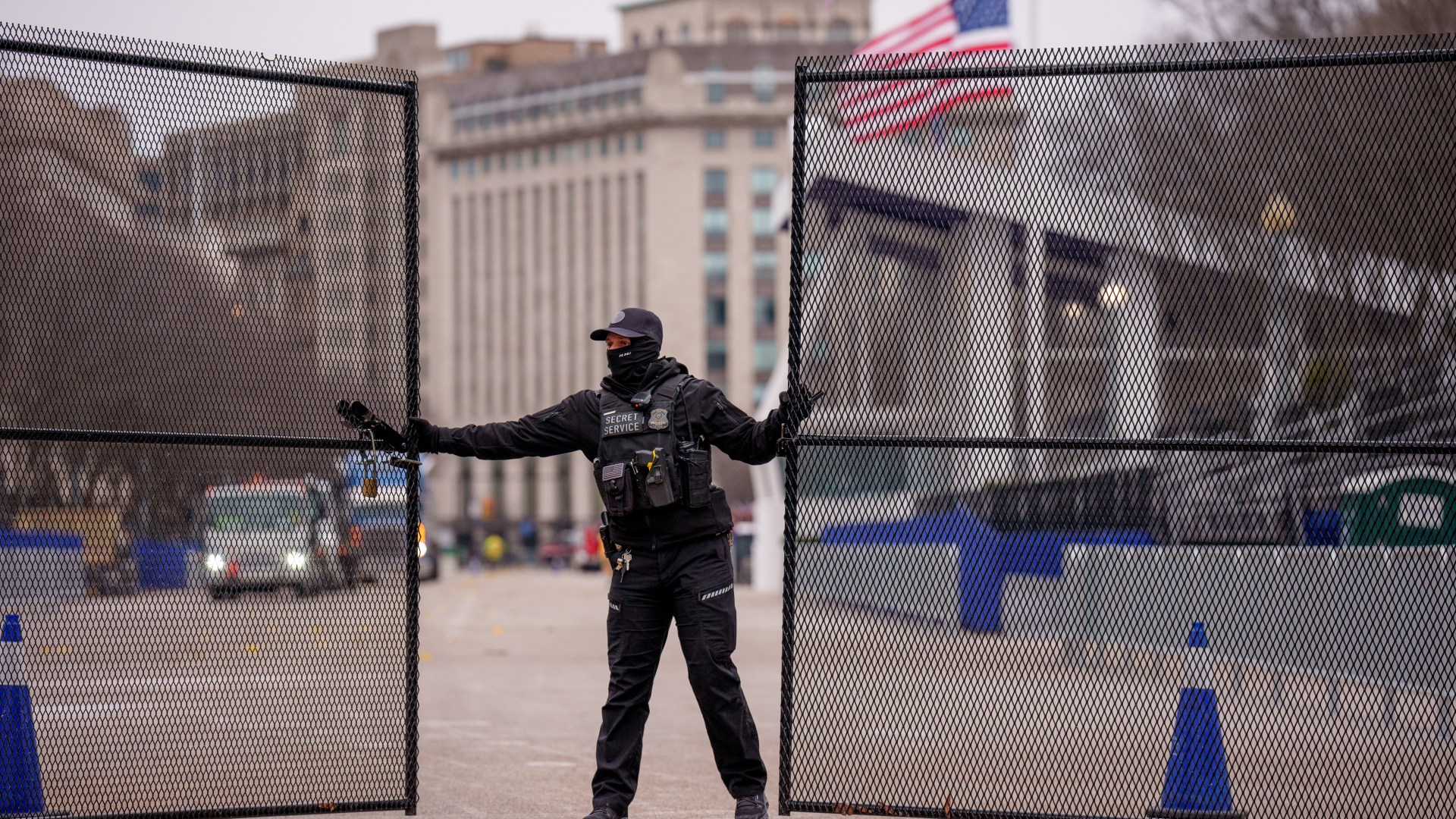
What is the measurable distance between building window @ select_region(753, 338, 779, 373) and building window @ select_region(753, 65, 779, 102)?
52.8 feet

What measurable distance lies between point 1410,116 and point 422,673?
11020mm

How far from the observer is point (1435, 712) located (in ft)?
25.7

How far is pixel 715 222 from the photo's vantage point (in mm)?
117312

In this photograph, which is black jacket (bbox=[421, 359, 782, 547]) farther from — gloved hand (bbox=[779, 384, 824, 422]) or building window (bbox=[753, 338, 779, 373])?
building window (bbox=[753, 338, 779, 373])

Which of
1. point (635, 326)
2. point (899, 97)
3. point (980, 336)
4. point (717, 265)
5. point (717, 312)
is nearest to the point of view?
point (635, 326)

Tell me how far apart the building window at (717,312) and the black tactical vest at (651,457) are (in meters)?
111

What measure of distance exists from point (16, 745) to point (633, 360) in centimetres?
285

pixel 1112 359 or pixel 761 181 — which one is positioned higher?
pixel 761 181

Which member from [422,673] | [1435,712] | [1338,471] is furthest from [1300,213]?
[422,673]

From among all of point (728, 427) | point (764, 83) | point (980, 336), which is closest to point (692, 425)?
point (728, 427)

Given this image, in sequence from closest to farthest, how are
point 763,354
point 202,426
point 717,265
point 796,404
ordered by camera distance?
point 796,404 < point 202,426 < point 717,265 < point 763,354

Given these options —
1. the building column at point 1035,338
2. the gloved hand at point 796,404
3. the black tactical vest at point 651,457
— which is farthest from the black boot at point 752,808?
the building column at point 1035,338

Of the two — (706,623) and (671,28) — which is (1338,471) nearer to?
(706,623)

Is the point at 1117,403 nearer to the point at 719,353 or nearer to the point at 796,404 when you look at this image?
the point at 796,404
